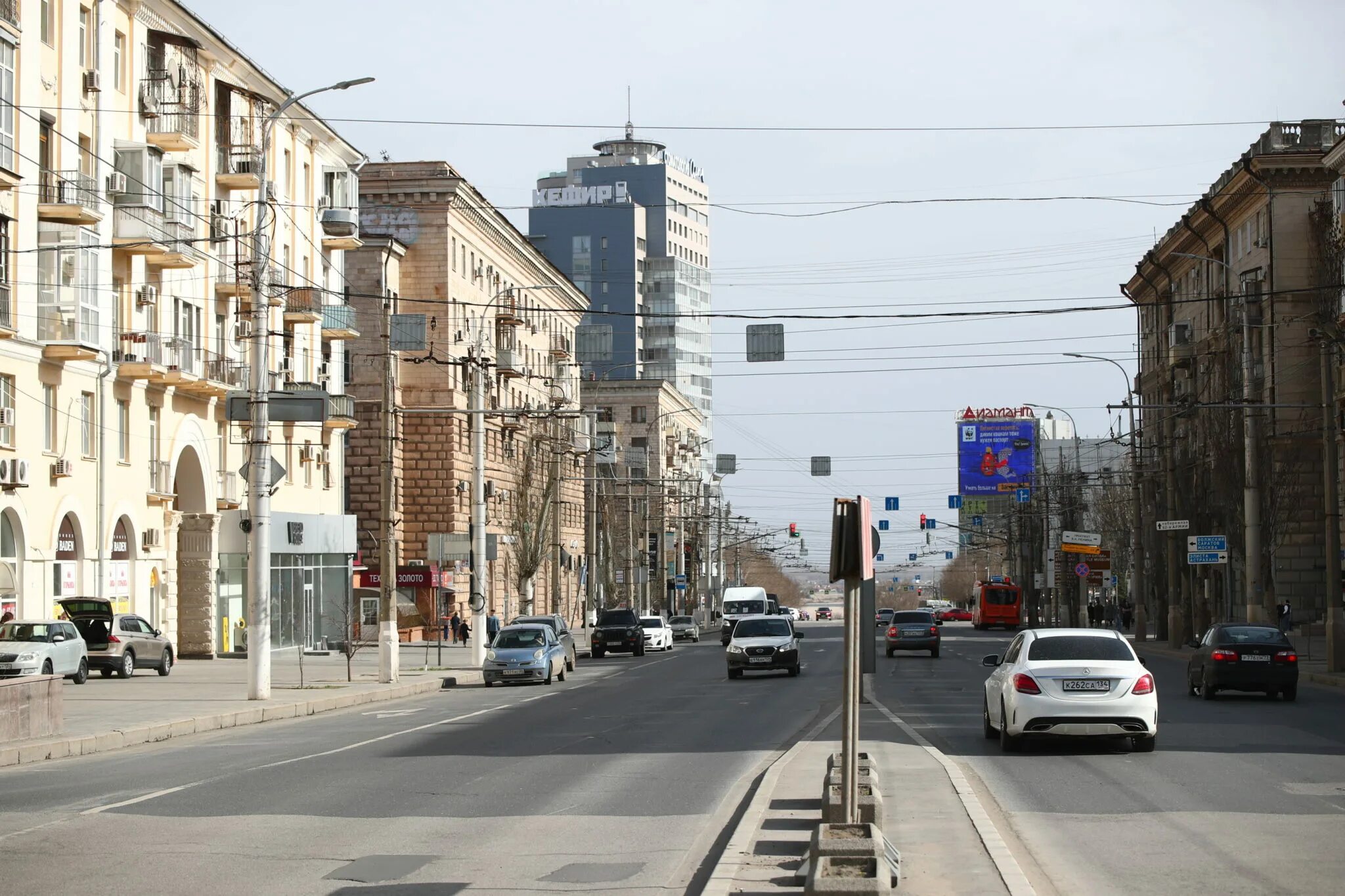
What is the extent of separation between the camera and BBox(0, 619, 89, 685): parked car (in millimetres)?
32719

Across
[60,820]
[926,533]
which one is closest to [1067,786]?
[60,820]

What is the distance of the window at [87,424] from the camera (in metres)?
42.8

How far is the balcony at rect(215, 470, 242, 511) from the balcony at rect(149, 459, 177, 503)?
3.66 m

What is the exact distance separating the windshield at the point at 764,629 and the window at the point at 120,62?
2166 centimetres

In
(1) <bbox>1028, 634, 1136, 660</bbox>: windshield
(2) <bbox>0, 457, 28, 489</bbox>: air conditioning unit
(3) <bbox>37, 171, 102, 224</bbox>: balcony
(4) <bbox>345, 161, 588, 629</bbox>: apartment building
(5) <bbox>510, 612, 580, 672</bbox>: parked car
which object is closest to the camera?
(1) <bbox>1028, 634, 1136, 660</bbox>: windshield

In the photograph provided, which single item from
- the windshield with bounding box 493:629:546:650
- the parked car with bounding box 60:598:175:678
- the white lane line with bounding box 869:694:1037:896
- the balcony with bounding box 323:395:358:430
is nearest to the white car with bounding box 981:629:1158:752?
the white lane line with bounding box 869:694:1037:896

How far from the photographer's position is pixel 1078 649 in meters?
20.2

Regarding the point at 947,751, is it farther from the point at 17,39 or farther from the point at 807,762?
the point at 17,39

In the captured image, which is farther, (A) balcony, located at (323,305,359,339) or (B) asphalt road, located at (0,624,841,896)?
(A) balcony, located at (323,305,359,339)

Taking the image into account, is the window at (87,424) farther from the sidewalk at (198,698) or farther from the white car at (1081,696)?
the white car at (1081,696)

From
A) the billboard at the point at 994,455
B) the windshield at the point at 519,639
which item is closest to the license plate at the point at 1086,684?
the windshield at the point at 519,639

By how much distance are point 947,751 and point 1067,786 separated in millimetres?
3958

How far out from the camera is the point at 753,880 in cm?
1041

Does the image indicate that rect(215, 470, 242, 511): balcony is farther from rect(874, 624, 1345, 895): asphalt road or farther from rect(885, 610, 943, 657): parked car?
rect(874, 624, 1345, 895): asphalt road
